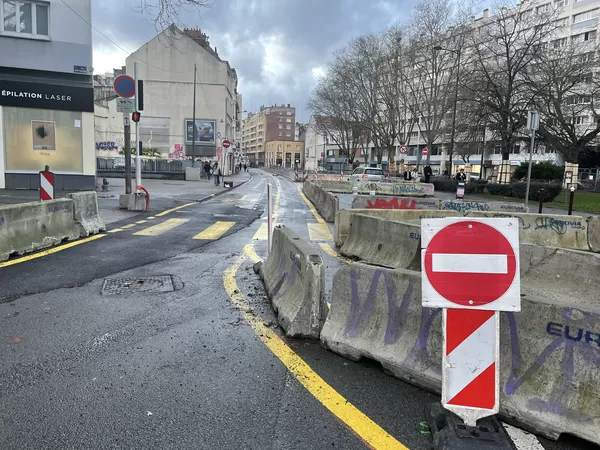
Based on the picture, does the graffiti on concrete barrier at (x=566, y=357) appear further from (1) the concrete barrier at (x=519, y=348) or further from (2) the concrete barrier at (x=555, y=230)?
(2) the concrete barrier at (x=555, y=230)

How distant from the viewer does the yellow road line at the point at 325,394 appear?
2.79m

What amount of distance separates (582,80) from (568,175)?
5972 millimetres

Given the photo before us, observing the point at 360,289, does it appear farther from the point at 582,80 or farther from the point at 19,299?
the point at 582,80

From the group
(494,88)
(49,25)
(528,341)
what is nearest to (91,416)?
(528,341)

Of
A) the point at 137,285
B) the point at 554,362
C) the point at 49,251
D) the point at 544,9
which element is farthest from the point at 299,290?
the point at 544,9

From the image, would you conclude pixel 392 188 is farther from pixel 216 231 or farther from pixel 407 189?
pixel 216 231

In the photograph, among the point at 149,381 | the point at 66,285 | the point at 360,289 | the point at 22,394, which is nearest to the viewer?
the point at 22,394

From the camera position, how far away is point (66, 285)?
19.9 ft

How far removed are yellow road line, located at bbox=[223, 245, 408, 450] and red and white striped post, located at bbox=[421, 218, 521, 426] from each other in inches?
19.5

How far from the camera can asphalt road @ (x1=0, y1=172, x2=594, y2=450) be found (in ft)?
9.16

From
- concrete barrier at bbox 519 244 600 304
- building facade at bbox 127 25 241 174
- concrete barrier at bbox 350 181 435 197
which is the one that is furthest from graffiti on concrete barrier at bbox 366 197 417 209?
building facade at bbox 127 25 241 174

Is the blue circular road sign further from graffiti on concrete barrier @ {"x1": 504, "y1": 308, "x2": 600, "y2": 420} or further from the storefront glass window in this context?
graffiti on concrete barrier @ {"x1": 504, "y1": 308, "x2": 600, "y2": 420}

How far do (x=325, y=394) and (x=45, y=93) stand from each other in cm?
1921

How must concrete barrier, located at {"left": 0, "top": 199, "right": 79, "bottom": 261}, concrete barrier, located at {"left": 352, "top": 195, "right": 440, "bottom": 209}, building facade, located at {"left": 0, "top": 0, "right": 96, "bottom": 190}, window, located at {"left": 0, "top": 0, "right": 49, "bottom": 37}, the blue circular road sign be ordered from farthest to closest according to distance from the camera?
building facade, located at {"left": 0, "top": 0, "right": 96, "bottom": 190} < window, located at {"left": 0, "top": 0, "right": 49, "bottom": 37} < the blue circular road sign < concrete barrier, located at {"left": 352, "top": 195, "right": 440, "bottom": 209} < concrete barrier, located at {"left": 0, "top": 199, "right": 79, "bottom": 261}
